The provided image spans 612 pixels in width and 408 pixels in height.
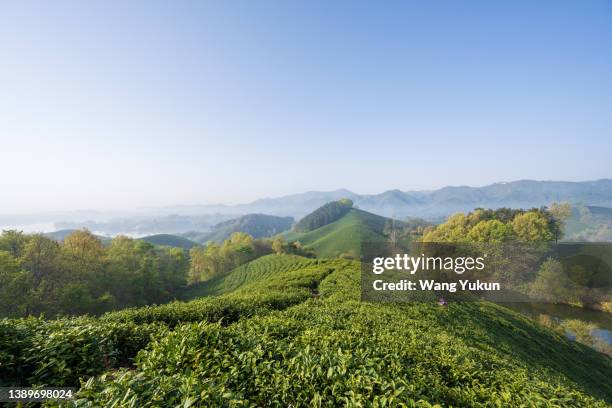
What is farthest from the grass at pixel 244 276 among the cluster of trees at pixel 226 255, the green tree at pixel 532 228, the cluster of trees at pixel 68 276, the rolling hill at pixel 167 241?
the rolling hill at pixel 167 241

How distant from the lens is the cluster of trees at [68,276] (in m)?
27.5

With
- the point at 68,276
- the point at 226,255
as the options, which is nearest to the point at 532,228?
the point at 226,255

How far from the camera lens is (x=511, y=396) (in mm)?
4766

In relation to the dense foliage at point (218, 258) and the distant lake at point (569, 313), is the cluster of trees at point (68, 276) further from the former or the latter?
→ the distant lake at point (569, 313)

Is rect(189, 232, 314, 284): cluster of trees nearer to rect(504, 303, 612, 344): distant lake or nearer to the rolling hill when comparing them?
rect(504, 303, 612, 344): distant lake

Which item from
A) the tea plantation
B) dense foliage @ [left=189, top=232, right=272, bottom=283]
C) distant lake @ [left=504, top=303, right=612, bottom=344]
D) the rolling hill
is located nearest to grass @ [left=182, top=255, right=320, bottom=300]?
dense foliage @ [left=189, top=232, right=272, bottom=283]

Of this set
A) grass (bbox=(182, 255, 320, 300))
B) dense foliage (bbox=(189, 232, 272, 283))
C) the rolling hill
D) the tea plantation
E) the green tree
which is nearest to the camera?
the tea plantation

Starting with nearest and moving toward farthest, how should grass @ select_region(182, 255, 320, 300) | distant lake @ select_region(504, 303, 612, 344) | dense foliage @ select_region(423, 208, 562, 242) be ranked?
distant lake @ select_region(504, 303, 612, 344) → grass @ select_region(182, 255, 320, 300) → dense foliage @ select_region(423, 208, 562, 242)

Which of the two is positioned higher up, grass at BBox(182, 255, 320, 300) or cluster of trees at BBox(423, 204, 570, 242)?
cluster of trees at BBox(423, 204, 570, 242)

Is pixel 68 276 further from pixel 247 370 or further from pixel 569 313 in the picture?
pixel 569 313

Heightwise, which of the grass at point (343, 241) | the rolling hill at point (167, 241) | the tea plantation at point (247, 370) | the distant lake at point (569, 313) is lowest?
the rolling hill at point (167, 241)

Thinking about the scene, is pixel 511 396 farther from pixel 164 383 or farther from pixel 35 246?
pixel 35 246

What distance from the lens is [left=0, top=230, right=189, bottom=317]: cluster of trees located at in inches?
1083

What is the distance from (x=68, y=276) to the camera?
111 ft
